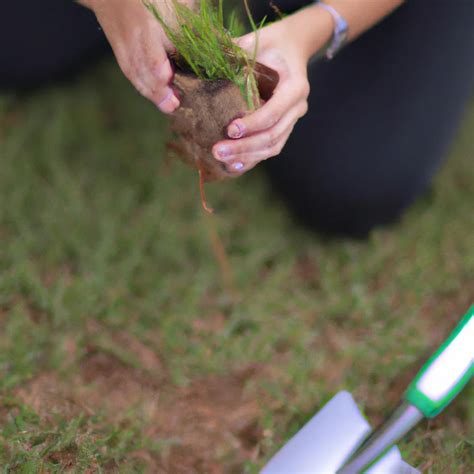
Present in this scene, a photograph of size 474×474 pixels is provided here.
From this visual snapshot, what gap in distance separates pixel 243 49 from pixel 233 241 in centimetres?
70

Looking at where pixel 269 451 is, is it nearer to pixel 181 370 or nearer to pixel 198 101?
pixel 181 370

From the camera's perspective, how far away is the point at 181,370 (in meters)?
1.40

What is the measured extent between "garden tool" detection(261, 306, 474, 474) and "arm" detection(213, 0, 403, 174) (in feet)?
1.52

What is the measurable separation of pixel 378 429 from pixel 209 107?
0.66m

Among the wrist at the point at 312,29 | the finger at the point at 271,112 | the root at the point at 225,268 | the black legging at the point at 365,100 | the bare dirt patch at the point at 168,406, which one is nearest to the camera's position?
the finger at the point at 271,112

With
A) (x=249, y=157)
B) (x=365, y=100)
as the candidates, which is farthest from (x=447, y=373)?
(x=365, y=100)

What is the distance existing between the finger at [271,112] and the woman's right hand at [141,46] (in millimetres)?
130

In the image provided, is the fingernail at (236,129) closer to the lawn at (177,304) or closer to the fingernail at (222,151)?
the fingernail at (222,151)

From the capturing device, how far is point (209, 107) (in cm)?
106

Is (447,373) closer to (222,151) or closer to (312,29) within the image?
(222,151)

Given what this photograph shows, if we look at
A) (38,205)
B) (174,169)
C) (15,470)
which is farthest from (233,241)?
(15,470)

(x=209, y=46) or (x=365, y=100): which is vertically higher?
(x=209, y=46)

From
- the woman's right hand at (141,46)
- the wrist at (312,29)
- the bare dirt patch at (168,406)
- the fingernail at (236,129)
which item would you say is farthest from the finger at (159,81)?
the bare dirt patch at (168,406)

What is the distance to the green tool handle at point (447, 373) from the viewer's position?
3.55ft
